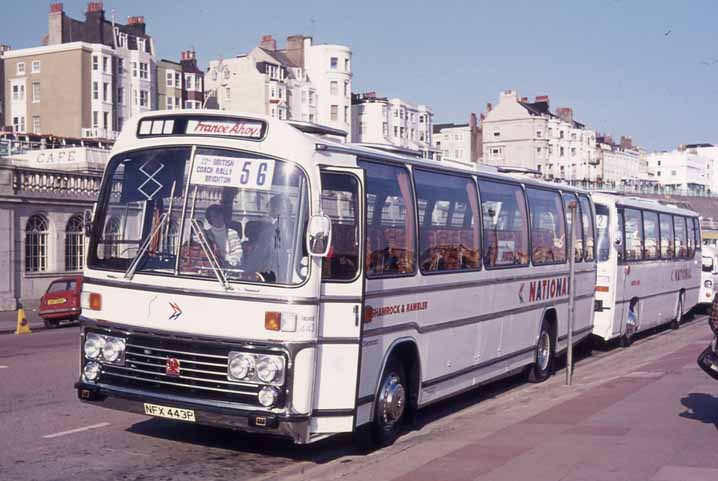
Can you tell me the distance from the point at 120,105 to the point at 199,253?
78804mm

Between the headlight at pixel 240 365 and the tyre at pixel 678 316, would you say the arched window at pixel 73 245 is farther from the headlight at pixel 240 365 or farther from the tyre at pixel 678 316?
the headlight at pixel 240 365

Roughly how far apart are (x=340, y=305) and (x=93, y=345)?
8.08ft

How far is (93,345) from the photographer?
28.4 feet

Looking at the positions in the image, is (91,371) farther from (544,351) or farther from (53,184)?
(53,184)

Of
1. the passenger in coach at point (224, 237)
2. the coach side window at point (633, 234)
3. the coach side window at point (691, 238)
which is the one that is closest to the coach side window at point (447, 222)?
the passenger in coach at point (224, 237)

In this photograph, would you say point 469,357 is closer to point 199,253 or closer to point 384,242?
Result: point 384,242

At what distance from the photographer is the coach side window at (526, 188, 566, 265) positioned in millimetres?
14188

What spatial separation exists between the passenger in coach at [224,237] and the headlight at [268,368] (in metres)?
0.92

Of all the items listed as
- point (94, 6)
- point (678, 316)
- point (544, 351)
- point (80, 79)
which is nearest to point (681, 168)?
point (94, 6)

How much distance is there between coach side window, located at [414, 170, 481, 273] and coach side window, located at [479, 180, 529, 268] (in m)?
0.36

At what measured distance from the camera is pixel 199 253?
8219 millimetres

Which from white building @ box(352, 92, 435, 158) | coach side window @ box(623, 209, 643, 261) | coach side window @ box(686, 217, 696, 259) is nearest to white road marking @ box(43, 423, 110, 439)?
coach side window @ box(623, 209, 643, 261)

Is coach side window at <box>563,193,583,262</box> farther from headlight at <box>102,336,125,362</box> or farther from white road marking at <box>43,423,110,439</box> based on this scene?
headlight at <box>102,336,125,362</box>

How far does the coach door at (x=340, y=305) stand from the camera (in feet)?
27.0
